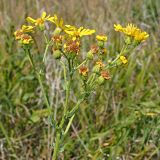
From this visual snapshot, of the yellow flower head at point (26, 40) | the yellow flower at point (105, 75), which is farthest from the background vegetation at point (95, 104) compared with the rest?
the yellow flower head at point (26, 40)

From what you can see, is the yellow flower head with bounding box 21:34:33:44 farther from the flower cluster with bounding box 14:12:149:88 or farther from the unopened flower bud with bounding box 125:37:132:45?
the unopened flower bud with bounding box 125:37:132:45

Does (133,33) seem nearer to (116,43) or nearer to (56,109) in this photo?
(56,109)

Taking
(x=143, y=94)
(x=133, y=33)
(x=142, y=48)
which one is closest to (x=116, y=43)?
(x=142, y=48)

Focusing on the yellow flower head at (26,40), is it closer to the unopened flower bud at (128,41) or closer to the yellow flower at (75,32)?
the yellow flower at (75,32)

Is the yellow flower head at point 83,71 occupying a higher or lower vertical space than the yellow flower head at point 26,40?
lower

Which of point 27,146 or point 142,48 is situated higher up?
point 142,48

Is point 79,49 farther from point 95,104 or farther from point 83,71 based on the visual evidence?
point 95,104

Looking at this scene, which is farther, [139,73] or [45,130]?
[139,73]

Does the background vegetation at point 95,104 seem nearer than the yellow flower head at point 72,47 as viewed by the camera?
No
